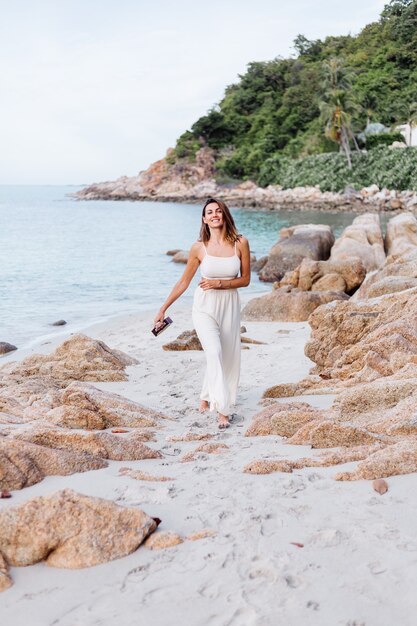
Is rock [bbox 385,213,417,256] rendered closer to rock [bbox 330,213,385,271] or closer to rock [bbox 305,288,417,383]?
rock [bbox 330,213,385,271]

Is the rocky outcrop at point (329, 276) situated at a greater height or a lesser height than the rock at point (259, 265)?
greater

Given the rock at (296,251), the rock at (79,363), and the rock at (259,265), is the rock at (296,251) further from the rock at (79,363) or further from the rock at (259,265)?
the rock at (79,363)

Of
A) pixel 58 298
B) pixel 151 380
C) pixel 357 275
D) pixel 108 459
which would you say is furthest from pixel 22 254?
pixel 108 459

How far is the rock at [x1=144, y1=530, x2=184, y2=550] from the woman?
2489 mm

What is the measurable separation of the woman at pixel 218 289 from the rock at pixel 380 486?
2.16 metres

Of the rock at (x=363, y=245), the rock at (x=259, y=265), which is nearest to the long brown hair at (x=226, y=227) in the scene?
the rock at (x=363, y=245)

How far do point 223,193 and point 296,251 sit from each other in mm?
55316

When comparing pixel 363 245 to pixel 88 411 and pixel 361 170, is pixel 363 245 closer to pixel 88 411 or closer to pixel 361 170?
pixel 88 411

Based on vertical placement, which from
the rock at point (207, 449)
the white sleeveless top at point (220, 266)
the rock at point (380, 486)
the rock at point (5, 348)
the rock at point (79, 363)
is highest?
the white sleeveless top at point (220, 266)

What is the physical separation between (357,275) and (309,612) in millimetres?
12358

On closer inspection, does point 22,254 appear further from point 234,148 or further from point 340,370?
point 234,148

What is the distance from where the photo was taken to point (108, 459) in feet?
12.8

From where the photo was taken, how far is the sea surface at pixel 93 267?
15.9 m

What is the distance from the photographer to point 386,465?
3391mm
